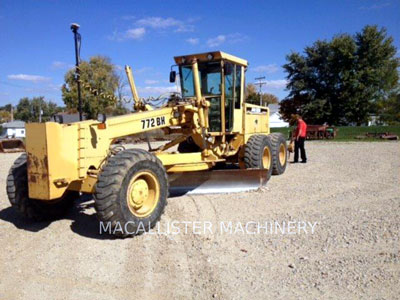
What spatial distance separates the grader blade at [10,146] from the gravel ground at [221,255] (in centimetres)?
1636

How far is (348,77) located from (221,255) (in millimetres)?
37369

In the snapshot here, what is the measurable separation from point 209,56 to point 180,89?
1.05m

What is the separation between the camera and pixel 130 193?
5207 millimetres

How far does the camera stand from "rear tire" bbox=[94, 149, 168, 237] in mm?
4855

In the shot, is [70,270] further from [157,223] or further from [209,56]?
[209,56]

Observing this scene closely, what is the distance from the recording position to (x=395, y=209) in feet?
19.8

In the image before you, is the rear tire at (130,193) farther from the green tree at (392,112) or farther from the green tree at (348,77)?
the green tree at (392,112)

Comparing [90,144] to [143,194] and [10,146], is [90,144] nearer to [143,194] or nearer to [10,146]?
[143,194]

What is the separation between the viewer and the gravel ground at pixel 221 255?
3.71m

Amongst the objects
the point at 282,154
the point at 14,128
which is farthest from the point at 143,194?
the point at 14,128

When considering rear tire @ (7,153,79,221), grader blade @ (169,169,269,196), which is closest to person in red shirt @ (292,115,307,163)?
grader blade @ (169,169,269,196)

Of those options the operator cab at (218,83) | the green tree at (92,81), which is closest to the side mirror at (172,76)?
the operator cab at (218,83)

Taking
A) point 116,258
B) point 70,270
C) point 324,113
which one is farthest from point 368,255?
point 324,113

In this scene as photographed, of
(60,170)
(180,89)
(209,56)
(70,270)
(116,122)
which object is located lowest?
(70,270)
